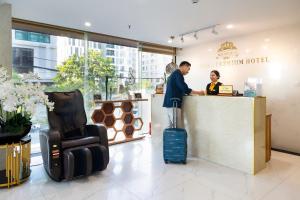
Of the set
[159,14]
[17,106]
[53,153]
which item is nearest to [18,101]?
[17,106]

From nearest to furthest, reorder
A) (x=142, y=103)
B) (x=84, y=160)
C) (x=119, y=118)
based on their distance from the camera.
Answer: (x=84, y=160) < (x=119, y=118) < (x=142, y=103)

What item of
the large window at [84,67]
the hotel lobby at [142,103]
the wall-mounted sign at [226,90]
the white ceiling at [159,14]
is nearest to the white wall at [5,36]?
the hotel lobby at [142,103]

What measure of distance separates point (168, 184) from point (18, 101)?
199 cm

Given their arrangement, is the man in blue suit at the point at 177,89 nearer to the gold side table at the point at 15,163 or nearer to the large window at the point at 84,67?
the large window at the point at 84,67

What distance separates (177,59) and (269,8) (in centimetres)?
295

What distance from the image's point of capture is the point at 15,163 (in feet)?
7.88

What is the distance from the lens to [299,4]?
108 inches

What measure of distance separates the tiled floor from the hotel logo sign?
79.7 inches

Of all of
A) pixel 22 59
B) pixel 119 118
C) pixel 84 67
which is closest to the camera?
pixel 22 59

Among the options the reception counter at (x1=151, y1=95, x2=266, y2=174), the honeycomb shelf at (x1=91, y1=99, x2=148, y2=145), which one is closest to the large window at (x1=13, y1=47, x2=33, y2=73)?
the honeycomb shelf at (x1=91, y1=99, x2=148, y2=145)

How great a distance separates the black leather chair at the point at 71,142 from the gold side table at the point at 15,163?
8.2 inches

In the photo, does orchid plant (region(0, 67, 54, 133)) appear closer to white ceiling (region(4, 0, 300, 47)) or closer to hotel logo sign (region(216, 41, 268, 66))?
white ceiling (region(4, 0, 300, 47))

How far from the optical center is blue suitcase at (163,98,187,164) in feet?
10.0

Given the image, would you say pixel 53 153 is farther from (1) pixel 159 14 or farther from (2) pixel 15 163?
(1) pixel 159 14
